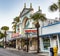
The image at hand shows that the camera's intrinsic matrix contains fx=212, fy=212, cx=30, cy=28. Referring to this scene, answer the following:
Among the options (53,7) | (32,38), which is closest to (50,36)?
(53,7)

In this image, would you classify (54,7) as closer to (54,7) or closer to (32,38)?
(54,7)

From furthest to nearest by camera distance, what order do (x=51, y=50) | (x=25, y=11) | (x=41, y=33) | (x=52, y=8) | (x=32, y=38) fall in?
(x=25, y=11) → (x=32, y=38) → (x=41, y=33) → (x=52, y=8) → (x=51, y=50)

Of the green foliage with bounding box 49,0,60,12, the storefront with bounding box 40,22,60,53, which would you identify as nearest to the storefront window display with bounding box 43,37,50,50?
the storefront with bounding box 40,22,60,53

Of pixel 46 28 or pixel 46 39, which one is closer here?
pixel 46 28

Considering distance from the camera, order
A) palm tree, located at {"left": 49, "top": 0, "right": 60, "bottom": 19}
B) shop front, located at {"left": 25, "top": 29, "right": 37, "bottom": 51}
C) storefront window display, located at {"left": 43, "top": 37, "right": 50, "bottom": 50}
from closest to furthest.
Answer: palm tree, located at {"left": 49, "top": 0, "right": 60, "bottom": 19}
storefront window display, located at {"left": 43, "top": 37, "right": 50, "bottom": 50}
shop front, located at {"left": 25, "top": 29, "right": 37, "bottom": 51}

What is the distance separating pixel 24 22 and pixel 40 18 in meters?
20.1

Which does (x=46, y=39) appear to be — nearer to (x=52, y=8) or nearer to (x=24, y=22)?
(x=52, y=8)

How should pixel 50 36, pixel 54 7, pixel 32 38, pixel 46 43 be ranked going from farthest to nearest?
1. pixel 32 38
2. pixel 46 43
3. pixel 50 36
4. pixel 54 7

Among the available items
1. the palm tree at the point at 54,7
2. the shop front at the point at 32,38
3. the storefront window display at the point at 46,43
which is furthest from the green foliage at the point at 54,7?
the shop front at the point at 32,38

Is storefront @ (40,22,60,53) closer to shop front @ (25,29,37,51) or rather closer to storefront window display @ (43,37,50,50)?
storefront window display @ (43,37,50,50)

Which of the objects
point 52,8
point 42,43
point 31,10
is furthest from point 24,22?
point 52,8

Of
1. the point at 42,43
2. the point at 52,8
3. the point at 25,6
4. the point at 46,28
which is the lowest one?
the point at 42,43

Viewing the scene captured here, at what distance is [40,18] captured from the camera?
38.7 m

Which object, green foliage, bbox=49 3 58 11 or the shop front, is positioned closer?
green foliage, bbox=49 3 58 11
